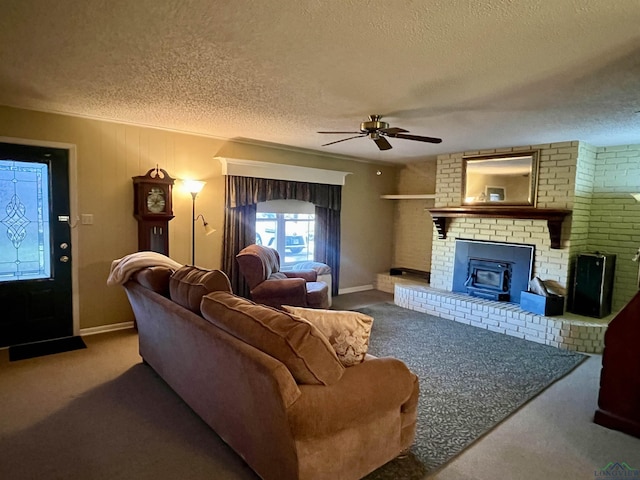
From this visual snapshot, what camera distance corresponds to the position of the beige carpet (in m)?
2.03

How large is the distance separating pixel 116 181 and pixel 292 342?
339cm

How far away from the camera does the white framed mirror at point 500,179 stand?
4734 millimetres

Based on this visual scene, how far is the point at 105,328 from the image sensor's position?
13.5 feet

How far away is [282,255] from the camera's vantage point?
5812 millimetres

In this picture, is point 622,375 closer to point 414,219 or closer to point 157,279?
point 157,279

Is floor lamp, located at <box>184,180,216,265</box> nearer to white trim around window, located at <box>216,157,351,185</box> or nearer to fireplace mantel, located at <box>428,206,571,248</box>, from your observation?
white trim around window, located at <box>216,157,351,185</box>

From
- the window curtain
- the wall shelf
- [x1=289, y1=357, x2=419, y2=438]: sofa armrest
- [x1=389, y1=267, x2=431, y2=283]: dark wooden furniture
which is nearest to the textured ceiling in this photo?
the window curtain

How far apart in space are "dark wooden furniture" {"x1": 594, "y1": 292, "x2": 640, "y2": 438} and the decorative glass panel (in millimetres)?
4875

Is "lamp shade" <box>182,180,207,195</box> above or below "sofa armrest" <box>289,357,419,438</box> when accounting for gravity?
above

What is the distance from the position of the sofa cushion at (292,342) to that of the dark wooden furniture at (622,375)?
2024 millimetres

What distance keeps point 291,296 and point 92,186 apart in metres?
2.42

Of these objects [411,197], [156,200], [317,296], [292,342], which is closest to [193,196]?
[156,200]

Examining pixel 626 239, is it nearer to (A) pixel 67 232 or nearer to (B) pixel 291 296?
(B) pixel 291 296

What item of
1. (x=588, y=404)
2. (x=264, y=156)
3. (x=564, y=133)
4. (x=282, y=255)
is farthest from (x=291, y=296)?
(x=564, y=133)
